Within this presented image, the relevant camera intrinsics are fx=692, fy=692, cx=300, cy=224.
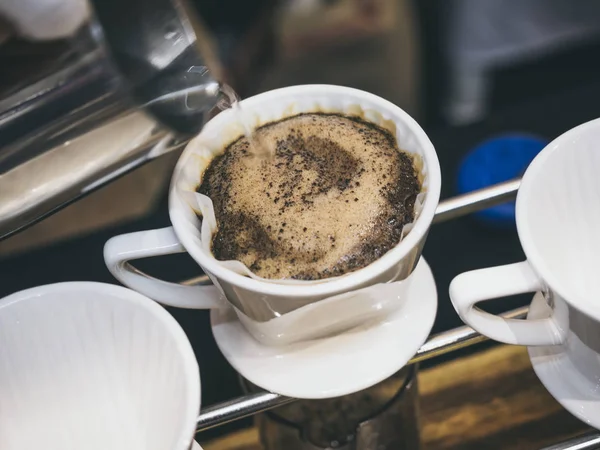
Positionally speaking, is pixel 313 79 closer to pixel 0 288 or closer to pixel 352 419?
pixel 0 288

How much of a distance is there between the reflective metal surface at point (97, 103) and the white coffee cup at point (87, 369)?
0.24 ft

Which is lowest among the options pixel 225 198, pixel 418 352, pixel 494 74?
pixel 494 74

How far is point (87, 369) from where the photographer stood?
0.56m

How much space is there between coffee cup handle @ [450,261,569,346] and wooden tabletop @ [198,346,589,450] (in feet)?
0.52

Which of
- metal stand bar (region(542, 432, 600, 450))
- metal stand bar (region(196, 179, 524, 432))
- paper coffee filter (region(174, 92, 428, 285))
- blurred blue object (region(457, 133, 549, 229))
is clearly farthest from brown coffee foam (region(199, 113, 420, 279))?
blurred blue object (region(457, 133, 549, 229))

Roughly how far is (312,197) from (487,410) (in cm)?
30

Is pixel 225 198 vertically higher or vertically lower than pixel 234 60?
higher

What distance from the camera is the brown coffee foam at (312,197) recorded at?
1.65 ft

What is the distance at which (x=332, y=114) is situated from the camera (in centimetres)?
59

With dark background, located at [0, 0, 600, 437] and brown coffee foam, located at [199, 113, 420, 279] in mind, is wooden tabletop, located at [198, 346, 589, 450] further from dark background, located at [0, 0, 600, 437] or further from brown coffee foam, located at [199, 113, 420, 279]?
brown coffee foam, located at [199, 113, 420, 279]

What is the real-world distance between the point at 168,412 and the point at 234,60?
106 cm

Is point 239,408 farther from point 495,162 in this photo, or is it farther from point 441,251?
point 495,162

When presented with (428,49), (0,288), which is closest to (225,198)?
(0,288)

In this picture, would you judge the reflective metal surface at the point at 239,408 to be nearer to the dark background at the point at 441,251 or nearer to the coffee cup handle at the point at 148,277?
the coffee cup handle at the point at 148,277
